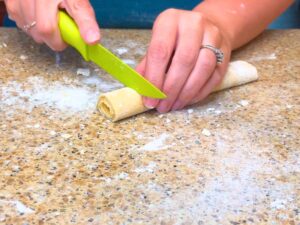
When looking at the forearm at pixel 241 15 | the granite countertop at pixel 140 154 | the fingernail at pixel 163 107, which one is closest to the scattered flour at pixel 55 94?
the granite countertop at pixel 140 154

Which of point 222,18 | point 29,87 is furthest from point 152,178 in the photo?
point 222,18

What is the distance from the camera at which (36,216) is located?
1.78 ft

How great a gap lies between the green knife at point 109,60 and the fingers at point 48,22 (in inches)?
0.4

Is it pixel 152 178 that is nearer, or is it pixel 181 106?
pixel 152 178

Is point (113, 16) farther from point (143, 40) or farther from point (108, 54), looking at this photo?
point (108, 54)

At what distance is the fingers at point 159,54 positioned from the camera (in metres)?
0.71

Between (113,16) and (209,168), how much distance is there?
613 millimetres

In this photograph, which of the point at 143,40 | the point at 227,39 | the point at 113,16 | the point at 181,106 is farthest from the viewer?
the point at 113,16

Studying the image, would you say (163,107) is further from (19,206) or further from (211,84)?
(19,206)

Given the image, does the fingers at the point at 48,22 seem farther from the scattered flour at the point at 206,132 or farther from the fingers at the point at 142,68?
the scattered flour at the point at 206,132

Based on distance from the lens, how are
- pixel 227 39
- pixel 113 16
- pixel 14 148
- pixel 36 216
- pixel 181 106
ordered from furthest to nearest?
1. pixel 113 16
2. pixel 227 39
3. pixel 181 106
4. pixel 14 148
5. pixel 36 216

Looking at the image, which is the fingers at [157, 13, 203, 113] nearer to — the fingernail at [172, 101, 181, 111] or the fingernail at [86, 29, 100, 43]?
the fingernail at [172, 101, 181, 111]

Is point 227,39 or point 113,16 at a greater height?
point 227,39

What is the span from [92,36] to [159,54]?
0.10 metres
